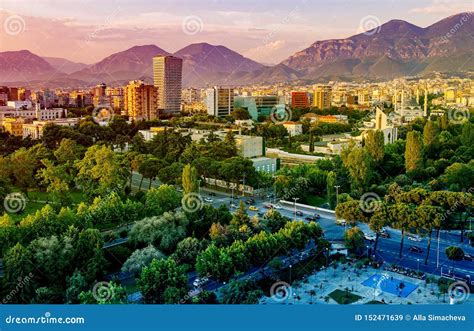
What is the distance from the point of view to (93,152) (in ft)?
32.4

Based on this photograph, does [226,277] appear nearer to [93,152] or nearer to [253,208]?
[253,208]

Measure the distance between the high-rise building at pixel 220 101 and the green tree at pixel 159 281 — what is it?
22551mm

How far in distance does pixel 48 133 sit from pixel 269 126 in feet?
28.1

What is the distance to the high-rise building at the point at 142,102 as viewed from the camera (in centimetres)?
2420

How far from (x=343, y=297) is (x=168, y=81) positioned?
27120 mm

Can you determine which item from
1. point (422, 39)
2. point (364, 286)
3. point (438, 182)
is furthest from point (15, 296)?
point (422, 39)

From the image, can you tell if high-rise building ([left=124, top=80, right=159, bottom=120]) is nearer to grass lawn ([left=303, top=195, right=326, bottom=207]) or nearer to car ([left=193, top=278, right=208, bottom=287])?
grass lawn ([left=303, top=195, right=326, bottom=207])

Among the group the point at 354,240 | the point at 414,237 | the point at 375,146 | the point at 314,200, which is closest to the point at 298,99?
the point at 375,146

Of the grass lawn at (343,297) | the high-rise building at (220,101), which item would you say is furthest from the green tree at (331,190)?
A: the high-rise building at (220,101)

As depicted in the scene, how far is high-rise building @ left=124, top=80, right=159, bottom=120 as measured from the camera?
79.4 ft

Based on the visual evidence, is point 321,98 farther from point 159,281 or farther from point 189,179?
point 159,281

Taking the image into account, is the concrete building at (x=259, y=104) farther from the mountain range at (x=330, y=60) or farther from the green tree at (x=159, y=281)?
the green tree at (x=159, y=281)

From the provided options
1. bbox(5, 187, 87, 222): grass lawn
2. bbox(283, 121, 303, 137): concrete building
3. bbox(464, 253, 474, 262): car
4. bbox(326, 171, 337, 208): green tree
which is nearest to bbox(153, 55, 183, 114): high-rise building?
bbox(283, 121, 303, 137): concrete building

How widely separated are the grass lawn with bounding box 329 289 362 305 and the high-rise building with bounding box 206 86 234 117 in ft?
73.2
